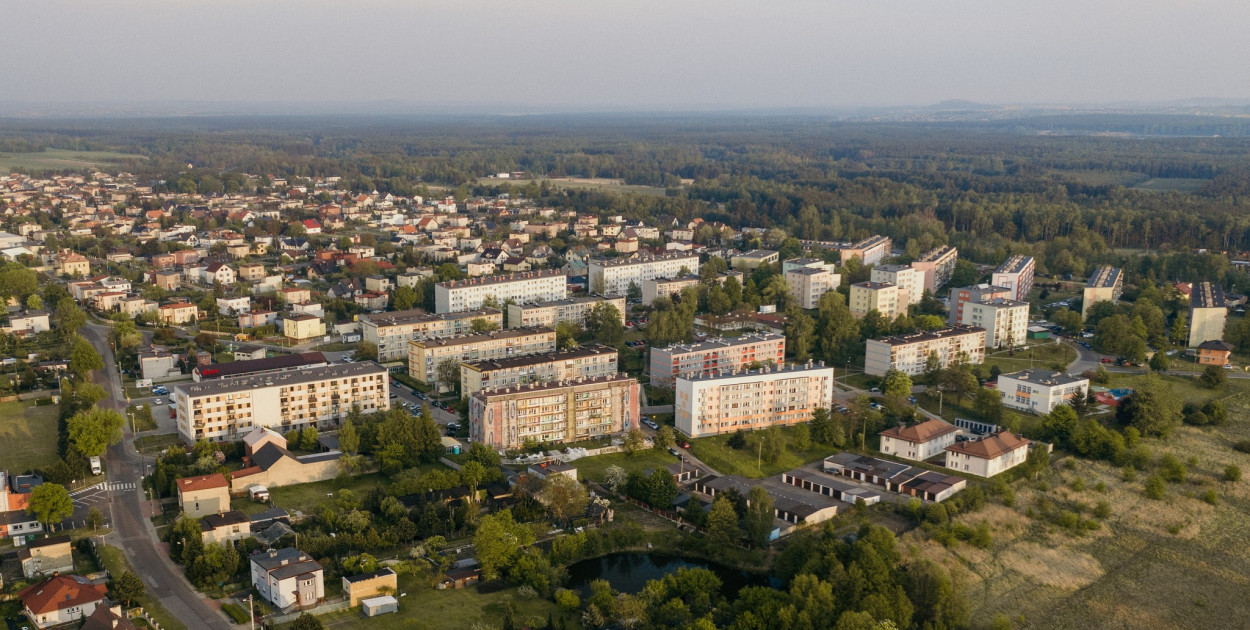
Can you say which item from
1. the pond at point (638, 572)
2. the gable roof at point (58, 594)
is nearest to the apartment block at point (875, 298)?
the pond at point (638, 572)

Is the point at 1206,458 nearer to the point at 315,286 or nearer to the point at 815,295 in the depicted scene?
the point at 815,295

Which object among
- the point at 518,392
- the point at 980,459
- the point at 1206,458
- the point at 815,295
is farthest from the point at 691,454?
the point at 815,295

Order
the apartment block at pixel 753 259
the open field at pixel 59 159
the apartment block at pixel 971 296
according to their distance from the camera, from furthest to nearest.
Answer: the open field at pixel 59 159 → the apartment block at pixel 753 259 → the apartment block at pixel 971 296

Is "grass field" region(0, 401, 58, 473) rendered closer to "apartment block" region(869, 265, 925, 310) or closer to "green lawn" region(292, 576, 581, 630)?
"green lawn" region(292, 576, 581, 630)

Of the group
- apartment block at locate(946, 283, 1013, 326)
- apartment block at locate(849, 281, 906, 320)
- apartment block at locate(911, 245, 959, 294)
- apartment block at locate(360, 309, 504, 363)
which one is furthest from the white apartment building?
apartment block at locate(360, 309, 504, 363)

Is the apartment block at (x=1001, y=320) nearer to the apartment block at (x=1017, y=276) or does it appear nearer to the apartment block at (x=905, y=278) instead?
the apartment block at (x=1017, y=276)
